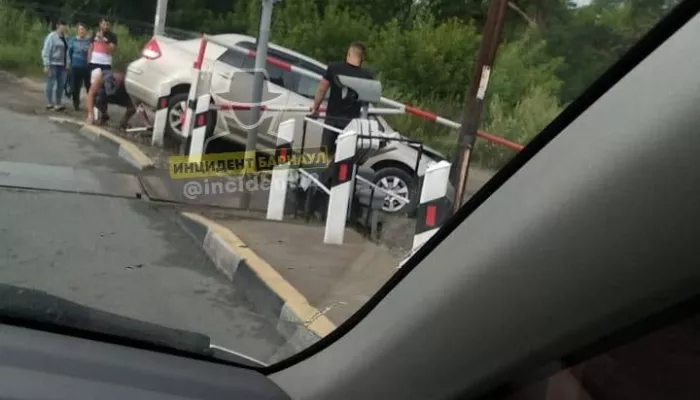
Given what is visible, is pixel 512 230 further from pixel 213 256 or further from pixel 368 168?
pixel 213 256

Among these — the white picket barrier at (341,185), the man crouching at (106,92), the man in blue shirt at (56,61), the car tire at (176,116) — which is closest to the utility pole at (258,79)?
the car tire at (176,116)

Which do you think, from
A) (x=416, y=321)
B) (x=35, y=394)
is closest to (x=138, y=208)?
(x=35, y=394)

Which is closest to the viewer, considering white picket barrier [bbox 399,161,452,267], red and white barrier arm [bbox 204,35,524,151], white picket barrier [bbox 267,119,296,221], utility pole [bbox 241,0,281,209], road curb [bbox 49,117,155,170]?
red and white barrier arm [bbox 204,35,524,151]

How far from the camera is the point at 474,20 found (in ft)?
6.32

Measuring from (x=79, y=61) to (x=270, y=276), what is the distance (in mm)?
771

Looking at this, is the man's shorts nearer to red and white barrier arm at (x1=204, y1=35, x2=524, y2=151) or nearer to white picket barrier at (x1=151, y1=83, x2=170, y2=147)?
red and white barrier arm at (x1=204, y1=35, x2=524, y2=151)

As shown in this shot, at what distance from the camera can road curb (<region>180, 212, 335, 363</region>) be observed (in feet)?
7.77

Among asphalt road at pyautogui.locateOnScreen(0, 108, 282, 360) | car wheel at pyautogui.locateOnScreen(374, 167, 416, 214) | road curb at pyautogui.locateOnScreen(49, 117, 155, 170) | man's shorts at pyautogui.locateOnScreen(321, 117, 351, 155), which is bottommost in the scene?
asphalt road at pyautogui.locateOnScreen(0, 108, 282, 360)

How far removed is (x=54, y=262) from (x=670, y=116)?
1.78 meters

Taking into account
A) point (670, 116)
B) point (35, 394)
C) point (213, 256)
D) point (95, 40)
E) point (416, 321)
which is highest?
point (670, 116)

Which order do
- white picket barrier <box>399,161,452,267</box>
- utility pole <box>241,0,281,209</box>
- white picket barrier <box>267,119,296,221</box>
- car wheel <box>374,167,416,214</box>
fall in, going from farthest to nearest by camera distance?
white picket barrier <box>267,119,296,221</box> < utility pole <box>241,0,281,209</box> < car wheel <box>374,167,416,214</box> < white picket barrier <box>399,161,452,267</box>

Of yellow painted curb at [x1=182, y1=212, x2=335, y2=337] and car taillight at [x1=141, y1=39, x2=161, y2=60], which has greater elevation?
car taillight at [x1=141, y1=39, x2=161, y2=60]

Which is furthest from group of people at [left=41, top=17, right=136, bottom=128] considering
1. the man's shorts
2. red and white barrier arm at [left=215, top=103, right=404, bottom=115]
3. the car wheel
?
the car wheel

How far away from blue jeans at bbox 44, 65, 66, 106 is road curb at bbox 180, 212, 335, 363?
48cm
